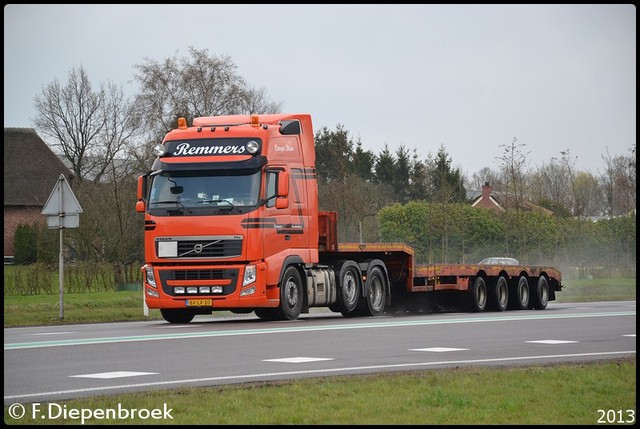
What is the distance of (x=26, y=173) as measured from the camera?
88.8m

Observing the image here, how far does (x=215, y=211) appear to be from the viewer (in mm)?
23938

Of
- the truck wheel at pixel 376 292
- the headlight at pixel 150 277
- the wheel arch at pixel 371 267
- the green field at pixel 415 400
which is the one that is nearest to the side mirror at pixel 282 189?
the headlight at pixel 150 277

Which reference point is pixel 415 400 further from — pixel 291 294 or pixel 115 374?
pixel 291 294

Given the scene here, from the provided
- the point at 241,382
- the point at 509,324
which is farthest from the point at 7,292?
the point at 241,382

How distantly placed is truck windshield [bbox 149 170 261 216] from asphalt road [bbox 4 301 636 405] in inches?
88.0

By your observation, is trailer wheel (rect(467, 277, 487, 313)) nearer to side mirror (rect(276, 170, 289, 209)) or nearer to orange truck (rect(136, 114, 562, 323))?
orange truck (rect(136, 114, 562, 323))

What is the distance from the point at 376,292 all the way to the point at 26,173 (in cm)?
6406

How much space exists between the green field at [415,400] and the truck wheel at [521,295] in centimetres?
1936

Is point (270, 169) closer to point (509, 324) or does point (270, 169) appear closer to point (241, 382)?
point (509, 324)

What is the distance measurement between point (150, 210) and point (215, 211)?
139 centimetres

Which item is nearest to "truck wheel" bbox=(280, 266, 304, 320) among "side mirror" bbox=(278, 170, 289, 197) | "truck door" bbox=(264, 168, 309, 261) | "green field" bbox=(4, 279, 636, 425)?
"truck door" bbox=(264, 168, 309, 261)

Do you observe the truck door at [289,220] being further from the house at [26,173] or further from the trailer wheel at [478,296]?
the house at [26,173]

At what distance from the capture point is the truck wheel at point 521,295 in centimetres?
3384

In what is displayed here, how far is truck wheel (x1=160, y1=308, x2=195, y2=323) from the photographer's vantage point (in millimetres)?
25619
